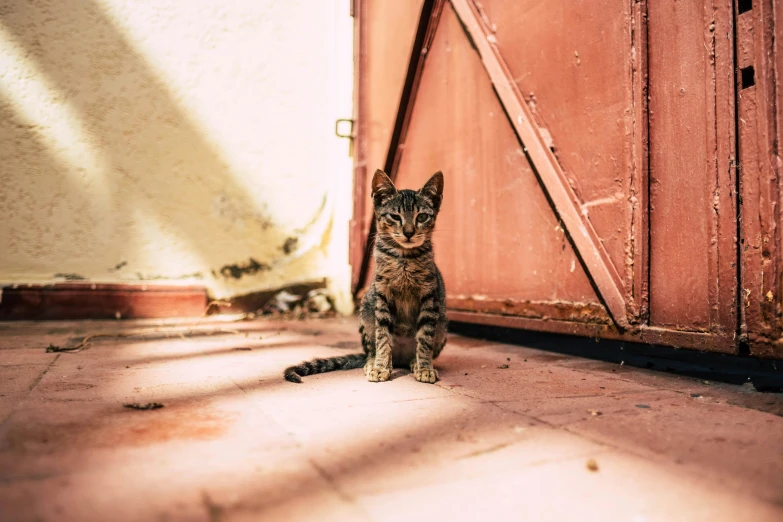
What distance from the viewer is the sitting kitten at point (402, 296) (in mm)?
2428

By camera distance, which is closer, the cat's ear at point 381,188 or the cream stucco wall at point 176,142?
the cat's ear at point 381,188

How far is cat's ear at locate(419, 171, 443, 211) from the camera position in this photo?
8.94 feet

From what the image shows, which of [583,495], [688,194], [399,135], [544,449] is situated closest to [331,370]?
[544,449]

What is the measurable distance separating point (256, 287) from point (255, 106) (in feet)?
6.00

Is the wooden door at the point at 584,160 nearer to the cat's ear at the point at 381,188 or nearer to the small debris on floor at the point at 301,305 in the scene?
the cat's ear at the point at 381,188

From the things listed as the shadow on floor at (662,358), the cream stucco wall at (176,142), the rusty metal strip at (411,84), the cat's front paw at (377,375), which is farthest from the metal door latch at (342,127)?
the cat's front paw at (377,375)

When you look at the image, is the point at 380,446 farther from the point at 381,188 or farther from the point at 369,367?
the point at 381,188

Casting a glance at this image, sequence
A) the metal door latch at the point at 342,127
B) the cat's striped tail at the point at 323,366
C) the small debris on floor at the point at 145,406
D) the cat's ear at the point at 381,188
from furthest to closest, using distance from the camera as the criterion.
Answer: the metal door latch at the point at 342,127 < the cat's ear at the point at 381,188 < the cat's striped tail at the point at 323,366 < the small debris on floor at the point at 145,406

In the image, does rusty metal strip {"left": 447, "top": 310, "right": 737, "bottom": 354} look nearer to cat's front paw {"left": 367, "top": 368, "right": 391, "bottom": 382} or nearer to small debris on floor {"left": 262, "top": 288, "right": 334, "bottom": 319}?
cat's front paw {"left": 367, "top": 368, "right": 391, "bottom": 382}

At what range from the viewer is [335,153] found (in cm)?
528

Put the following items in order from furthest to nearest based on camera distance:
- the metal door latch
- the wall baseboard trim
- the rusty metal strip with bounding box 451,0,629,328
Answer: the metal door latch → the wall baseboard trim → the rusty metal strip with bounding box 451,0,629,328

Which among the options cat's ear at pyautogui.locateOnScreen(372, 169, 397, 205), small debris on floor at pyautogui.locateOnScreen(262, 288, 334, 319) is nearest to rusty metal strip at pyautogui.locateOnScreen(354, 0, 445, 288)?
small debris on floor at pyautogui.locateOnScreen(262, 288, 334, 319)

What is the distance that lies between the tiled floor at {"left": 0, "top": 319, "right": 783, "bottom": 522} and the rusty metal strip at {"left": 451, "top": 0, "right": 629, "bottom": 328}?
45 centimetres

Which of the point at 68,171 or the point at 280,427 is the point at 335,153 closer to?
the point at 68,171
